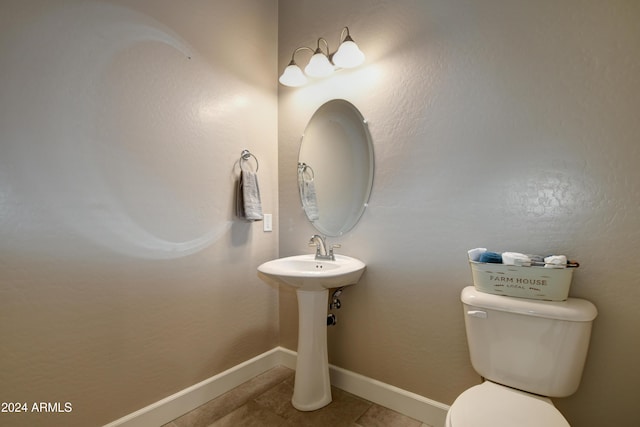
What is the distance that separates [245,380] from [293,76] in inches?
77.4

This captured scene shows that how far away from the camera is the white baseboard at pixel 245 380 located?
1.48 m

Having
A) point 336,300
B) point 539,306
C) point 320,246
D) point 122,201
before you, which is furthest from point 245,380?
point 539,306

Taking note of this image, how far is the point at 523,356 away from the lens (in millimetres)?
1106

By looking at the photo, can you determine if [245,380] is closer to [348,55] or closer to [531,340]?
[531,340]

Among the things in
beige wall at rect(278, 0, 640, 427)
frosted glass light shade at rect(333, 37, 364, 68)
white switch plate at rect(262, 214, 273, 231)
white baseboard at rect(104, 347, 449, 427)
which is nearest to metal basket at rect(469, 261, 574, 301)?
beige wall at rect(278, 0, 640, 427)

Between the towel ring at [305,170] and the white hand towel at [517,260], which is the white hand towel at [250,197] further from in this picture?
the white hand towel at [517,260]

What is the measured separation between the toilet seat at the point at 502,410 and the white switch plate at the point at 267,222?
146cm

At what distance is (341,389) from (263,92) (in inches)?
78.8

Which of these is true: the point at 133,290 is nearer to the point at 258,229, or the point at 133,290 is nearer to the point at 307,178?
the point at 258,229

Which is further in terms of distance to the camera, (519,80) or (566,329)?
(519,80)

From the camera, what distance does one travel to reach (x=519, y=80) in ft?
4.26

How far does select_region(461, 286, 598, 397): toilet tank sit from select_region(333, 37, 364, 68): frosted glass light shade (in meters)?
1.34

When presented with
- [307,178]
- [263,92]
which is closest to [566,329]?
[307,178]

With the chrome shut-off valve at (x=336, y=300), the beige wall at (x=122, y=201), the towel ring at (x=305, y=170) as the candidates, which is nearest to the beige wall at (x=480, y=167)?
the chrome shut-off valve at (x=336, y=300)
